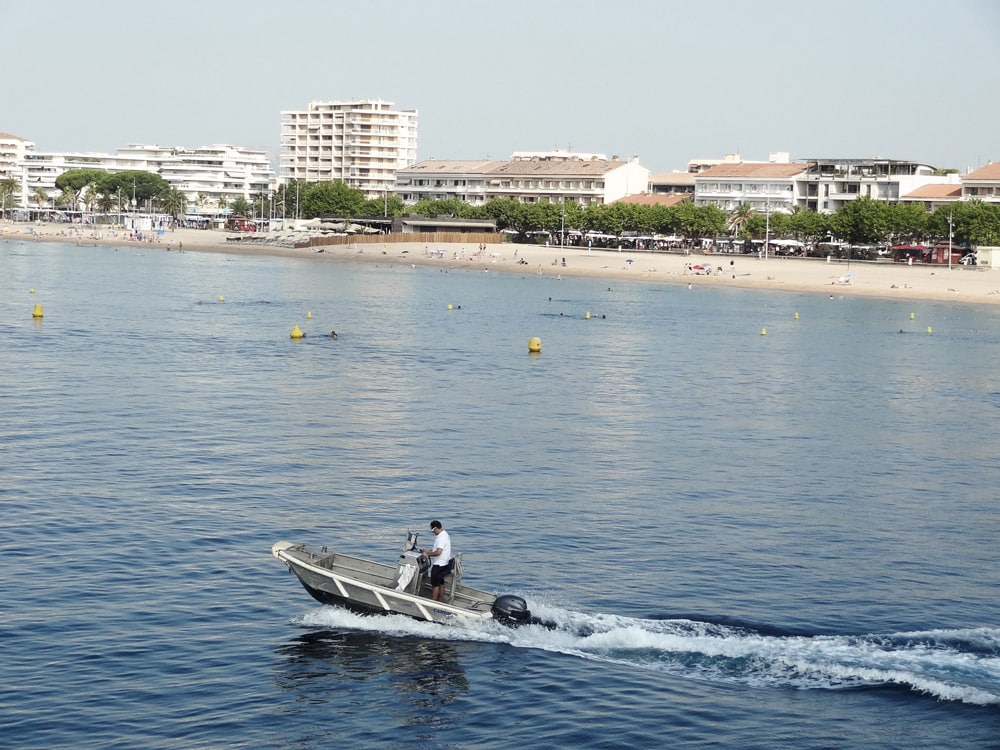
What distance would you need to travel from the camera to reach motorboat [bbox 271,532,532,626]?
26.4 meters

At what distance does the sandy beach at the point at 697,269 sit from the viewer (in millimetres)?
134125

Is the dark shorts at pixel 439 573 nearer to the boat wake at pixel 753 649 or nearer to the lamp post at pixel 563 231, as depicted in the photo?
the boat wake at pixel 753 649

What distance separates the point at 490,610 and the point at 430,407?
29.2 meters

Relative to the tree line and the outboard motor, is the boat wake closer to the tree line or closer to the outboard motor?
the outboard motor

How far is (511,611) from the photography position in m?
26.2

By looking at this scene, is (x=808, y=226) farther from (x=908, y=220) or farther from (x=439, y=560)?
(x=439, y=560)

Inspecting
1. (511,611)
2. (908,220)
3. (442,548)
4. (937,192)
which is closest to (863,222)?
(908,220)

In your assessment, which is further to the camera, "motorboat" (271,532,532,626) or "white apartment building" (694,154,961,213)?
"white apartment building" (694,154,961,213)

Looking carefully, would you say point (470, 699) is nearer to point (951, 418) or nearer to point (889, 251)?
point (951, 418)

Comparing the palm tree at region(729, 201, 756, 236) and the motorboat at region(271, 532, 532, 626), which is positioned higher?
the palm tree at region(729, 201, 756, 236)

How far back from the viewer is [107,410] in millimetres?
50875

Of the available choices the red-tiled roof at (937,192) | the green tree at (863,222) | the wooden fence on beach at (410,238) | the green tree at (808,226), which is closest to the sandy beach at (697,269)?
the wooden fence on beach at (410,238)

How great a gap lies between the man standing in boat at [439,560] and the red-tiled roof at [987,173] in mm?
162376

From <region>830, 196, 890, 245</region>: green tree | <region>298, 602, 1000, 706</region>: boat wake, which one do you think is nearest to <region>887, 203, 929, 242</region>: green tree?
<region>830, 196, 890, 245</region>: green tree
